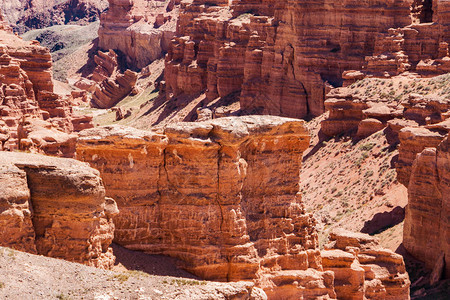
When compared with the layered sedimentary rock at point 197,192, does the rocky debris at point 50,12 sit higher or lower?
lower

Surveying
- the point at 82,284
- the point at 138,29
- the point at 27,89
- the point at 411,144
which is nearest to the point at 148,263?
the point at 82,284

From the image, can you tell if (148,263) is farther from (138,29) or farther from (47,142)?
(138,29)

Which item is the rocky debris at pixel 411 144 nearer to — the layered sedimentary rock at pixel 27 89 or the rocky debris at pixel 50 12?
the layered sedimentary rock at pixel 27 89

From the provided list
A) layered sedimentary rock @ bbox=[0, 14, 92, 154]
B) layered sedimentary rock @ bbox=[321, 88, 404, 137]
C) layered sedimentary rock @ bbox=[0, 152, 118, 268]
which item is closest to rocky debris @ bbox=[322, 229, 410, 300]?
layered sedimentary rock @ bbox=[0, 152, 118, 268]

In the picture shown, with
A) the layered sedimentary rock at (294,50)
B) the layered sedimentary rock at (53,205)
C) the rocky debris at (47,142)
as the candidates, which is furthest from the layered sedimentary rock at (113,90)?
the layered sedimentary rock at (53,205)

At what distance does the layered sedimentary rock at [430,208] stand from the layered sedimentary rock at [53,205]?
710 inches

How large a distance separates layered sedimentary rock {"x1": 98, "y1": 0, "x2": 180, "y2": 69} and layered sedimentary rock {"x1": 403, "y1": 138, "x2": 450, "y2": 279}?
265 feet

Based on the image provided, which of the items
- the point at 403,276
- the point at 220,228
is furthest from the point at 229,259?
the point at 403,276

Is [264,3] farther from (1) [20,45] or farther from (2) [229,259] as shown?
(2) [229,259]

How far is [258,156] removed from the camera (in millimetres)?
26156

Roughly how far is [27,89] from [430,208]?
Result: 27.8 m

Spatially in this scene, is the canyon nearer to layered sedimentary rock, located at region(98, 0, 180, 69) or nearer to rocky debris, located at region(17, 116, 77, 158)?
rocky debris, located at region(17, 116, 77, 158)

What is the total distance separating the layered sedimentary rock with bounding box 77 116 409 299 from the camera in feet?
78.7

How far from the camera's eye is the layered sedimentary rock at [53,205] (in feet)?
65.2
